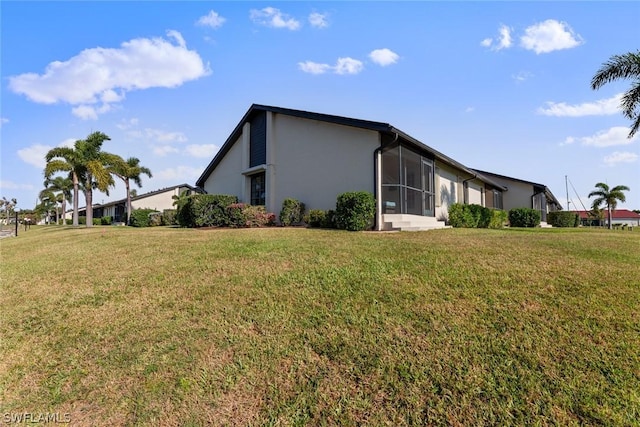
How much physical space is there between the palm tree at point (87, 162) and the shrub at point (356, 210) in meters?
22.1

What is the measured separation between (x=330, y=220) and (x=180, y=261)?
596cm

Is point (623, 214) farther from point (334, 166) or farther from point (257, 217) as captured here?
point (257, 217)

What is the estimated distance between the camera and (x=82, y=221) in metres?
51.2

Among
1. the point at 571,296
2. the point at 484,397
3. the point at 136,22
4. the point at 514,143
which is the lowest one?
the point at 484,397

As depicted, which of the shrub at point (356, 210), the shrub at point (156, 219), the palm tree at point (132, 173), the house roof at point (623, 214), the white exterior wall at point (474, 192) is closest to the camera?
the shrub at point (356, 210)

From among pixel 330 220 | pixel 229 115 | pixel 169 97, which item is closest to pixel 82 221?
pixel 229 115

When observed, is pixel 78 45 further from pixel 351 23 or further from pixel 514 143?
pixel 514 143

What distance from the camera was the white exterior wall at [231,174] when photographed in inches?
720

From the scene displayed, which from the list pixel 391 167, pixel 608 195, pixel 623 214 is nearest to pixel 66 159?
pixel 391 167

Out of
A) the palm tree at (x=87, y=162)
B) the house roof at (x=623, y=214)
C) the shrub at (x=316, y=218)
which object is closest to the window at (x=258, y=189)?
the shrub at (x=316, y=218)

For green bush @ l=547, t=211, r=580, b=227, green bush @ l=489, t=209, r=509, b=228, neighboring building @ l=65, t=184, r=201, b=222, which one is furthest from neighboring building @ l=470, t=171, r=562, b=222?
neighboring building @ l=65, t=184, r=201, b=222

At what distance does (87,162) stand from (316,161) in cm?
2192

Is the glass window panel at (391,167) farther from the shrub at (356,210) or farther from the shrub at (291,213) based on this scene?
the shrub at (291,213)

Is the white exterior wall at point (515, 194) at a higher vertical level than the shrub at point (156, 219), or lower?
higher
